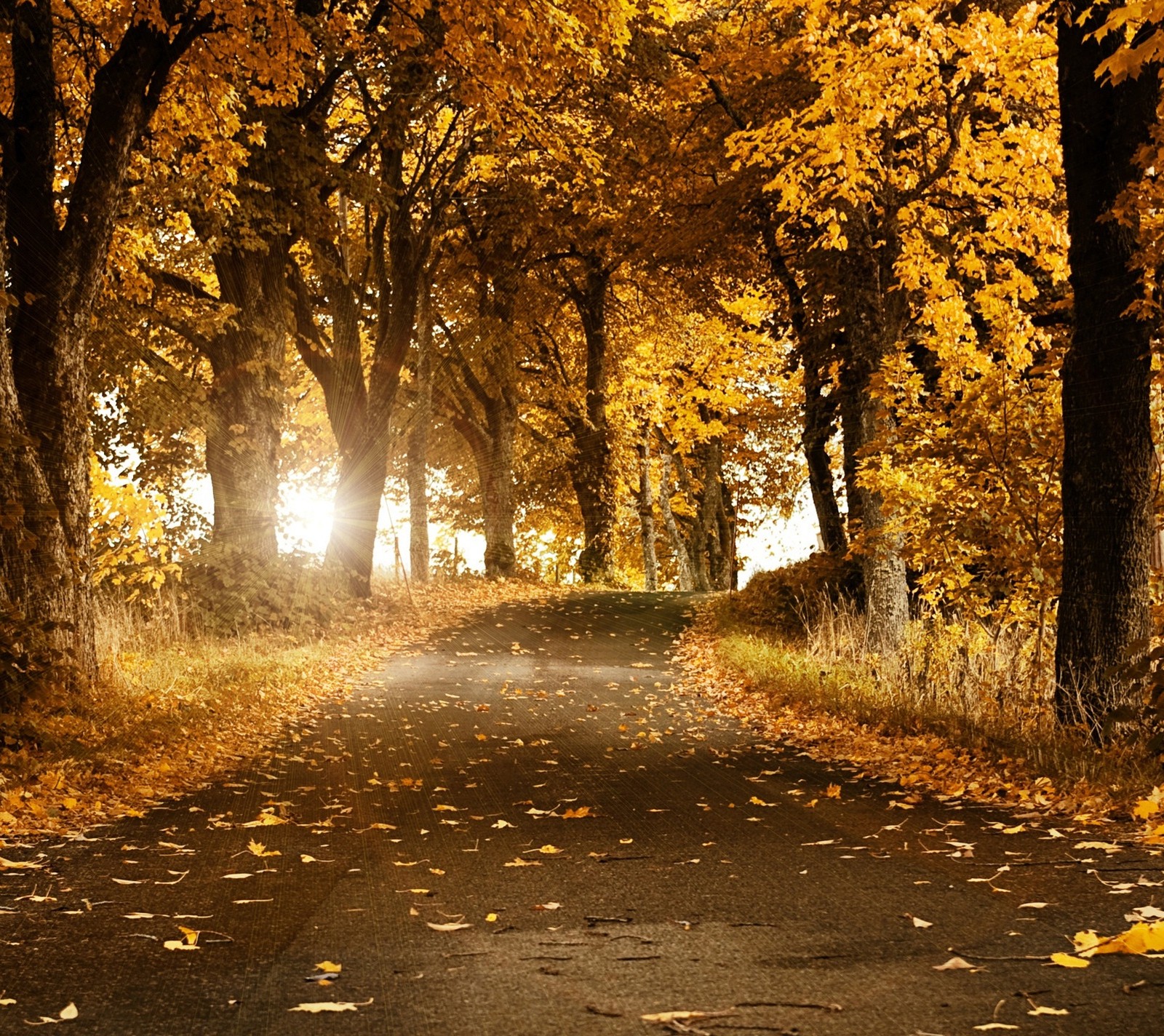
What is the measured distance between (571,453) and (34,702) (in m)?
24.7

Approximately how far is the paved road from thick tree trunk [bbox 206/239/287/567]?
31.1 feet

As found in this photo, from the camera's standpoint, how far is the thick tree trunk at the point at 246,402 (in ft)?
59.7

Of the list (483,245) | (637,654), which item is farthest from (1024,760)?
(483,245)

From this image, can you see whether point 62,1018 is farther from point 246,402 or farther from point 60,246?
point 246,402

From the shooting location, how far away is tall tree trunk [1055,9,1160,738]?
8453 mm

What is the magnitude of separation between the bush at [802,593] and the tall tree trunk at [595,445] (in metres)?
11.5

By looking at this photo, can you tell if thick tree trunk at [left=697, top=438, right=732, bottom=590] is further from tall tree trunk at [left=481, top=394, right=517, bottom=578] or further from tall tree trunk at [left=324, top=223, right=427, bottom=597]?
tall tree trunk at [left=324, top=223, right=427, bottom=597]

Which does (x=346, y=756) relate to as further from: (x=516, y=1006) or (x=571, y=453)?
(x=571, y=453)

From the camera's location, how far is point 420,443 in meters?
29.7

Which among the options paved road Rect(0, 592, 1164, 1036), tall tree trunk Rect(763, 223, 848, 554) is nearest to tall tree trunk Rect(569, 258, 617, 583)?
tall tree trunk Rect(763, 223, 848, 554)

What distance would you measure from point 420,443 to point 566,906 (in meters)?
24.9

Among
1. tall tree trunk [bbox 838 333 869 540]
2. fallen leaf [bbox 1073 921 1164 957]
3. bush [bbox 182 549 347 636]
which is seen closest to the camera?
fallen leaf [bbox 1073 921 1164 957]

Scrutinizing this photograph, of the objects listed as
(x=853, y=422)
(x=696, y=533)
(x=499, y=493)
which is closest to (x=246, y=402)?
(x=853, y=422)

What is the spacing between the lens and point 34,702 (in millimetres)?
8922
